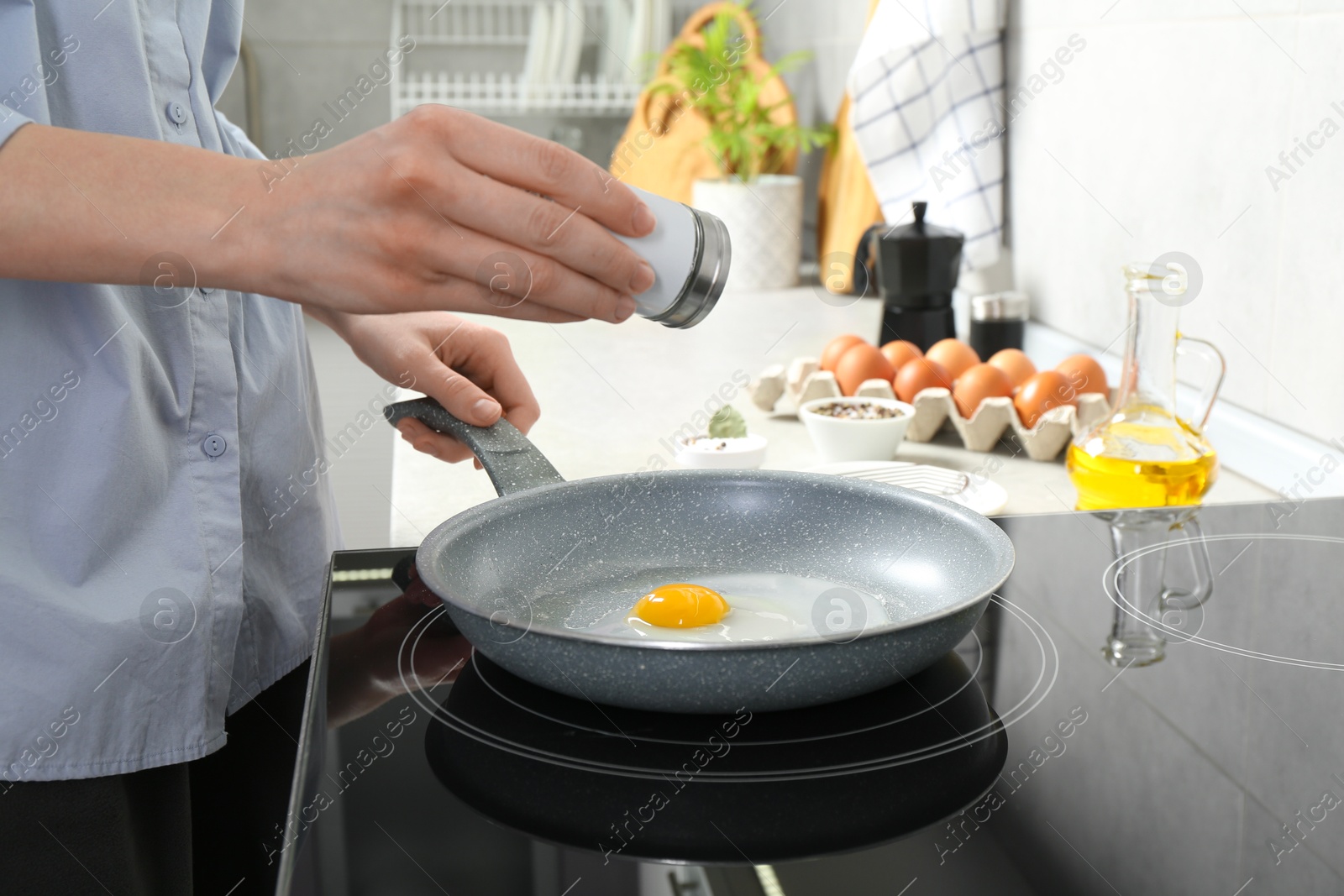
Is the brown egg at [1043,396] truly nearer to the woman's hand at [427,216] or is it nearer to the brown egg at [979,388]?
the brown egg at [979,388]

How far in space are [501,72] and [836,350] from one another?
5.27 feet

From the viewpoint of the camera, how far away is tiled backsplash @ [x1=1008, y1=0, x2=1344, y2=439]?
886 mm

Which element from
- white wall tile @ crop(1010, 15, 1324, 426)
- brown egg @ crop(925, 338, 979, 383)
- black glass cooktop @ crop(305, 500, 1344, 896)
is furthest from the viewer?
brown egg @ crop(925, 338, 979, 383)

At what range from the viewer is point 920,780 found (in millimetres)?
430

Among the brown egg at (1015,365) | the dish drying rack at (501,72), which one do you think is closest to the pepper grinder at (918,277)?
the brown egg at (1015,365)

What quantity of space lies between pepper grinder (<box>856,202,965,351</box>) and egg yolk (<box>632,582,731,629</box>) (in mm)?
883

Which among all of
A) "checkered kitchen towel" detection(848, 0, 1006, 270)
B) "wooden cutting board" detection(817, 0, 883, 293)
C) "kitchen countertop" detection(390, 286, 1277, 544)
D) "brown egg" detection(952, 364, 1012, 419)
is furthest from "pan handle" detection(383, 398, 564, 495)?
"wooden cutting board" detection(817, 0, 883, 293)

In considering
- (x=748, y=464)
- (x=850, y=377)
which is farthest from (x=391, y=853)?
(x=850, y=377)

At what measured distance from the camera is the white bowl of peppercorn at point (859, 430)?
1.04m

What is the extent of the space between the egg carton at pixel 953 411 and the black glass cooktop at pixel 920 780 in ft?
1.43

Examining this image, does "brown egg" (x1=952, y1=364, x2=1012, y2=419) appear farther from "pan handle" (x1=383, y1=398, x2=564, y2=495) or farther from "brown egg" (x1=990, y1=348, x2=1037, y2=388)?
"pan handle" (x1=383, y1=398, x2=564, y2=495)

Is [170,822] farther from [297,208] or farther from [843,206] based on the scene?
[843,206]

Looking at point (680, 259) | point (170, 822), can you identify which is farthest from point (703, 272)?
point (170, 822)

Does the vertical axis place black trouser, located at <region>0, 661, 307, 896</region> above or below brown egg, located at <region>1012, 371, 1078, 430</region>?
below
